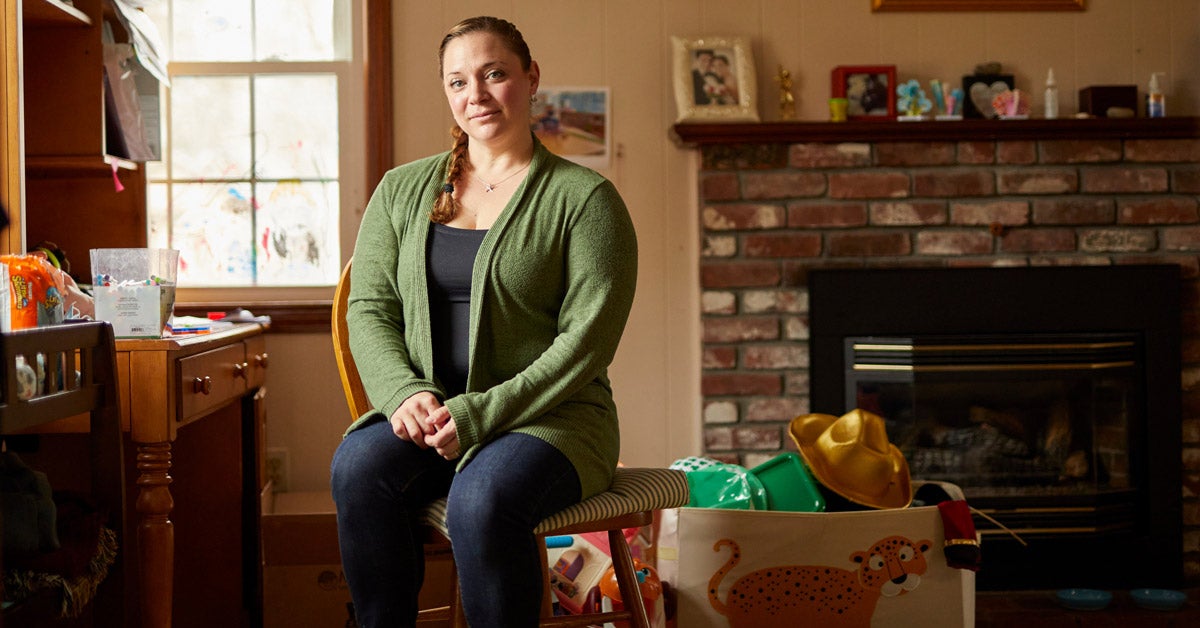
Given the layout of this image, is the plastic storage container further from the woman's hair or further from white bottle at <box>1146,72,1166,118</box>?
white bottle at <box>1146,72,1166,118</box>

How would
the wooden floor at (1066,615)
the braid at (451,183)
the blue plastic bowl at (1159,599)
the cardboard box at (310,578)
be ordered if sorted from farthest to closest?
the blue plastic bowl at (1159,599), the wooden floor at (1066,615), the cardboard box at (310,578), the braid at (451,183)

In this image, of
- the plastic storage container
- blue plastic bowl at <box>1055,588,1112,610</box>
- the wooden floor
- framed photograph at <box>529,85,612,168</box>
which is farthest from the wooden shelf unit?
blue plastic bowl at <box>1055,588,1112,610</box>

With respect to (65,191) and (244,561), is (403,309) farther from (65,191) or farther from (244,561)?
(65,191)

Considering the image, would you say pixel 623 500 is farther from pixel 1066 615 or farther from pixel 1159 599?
pixel 1159 599

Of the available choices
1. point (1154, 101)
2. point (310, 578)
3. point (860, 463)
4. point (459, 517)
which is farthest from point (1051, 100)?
point (310, 578)

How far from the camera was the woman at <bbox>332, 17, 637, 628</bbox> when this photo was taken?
4.66 ft

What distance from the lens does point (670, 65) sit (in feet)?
8.95

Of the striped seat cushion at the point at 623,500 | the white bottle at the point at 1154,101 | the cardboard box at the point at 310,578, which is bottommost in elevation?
the cardboard box at the point at 310,578

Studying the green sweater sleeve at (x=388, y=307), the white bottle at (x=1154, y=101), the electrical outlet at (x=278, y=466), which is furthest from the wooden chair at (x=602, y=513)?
the white bottle at (x=1154, y=101)

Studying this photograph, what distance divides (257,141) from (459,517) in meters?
1.71

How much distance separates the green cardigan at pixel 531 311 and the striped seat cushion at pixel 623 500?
25mm

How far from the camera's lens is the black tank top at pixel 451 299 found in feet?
5.39

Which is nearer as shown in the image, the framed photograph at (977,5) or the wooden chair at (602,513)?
the wooden chair at (602,513)

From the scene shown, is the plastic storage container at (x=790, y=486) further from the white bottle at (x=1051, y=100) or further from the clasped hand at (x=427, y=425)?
the white bottle at (x=1051, y=100)
